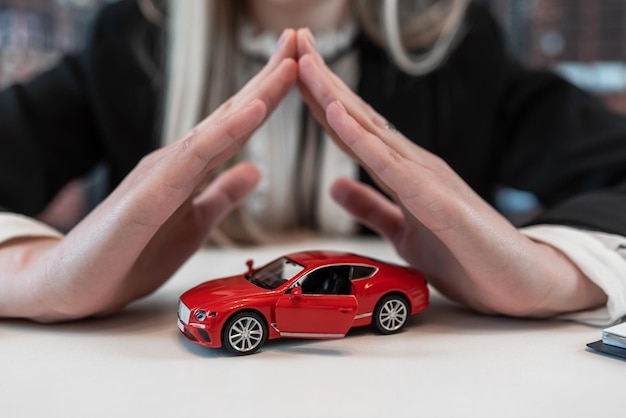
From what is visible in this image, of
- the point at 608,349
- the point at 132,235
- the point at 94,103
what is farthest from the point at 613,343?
the point at 94,103

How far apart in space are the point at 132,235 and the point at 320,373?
230 mm

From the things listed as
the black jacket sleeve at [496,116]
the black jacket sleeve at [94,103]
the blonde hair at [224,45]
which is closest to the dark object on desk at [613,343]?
the black jacket sleeve at [496,116]

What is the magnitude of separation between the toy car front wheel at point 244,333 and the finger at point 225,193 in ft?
0.81

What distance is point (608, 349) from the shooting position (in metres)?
0.61

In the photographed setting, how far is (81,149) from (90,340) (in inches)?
32.0

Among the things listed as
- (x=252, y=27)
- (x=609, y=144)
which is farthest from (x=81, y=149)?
(x=609, y=144)

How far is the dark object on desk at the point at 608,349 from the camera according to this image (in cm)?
60

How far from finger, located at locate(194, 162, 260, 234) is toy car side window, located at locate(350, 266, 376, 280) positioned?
243mm

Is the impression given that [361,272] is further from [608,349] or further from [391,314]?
[608,349]

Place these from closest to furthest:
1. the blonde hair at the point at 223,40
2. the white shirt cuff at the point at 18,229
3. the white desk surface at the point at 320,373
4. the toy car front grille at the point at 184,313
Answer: the white desk surface at the point at 320,373 → the toy car front grille at the point at 184,313 → the white shirt cuff at the point at 18,229 → the blonde hair at the point at 223,40

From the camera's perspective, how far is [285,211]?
1.33 metres

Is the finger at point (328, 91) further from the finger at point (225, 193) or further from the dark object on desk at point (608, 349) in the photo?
the dark object on desk at point (608, 349)

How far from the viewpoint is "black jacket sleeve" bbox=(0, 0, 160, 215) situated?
128cm

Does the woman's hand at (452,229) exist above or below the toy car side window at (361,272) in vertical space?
above
